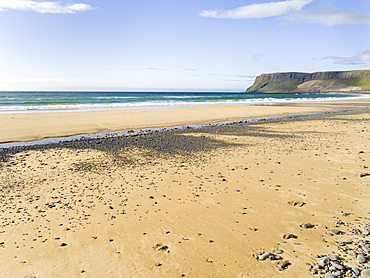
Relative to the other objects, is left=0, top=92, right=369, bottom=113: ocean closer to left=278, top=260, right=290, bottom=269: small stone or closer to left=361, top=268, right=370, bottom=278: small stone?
left=278, top=260, right=290, bottom=269: small stone

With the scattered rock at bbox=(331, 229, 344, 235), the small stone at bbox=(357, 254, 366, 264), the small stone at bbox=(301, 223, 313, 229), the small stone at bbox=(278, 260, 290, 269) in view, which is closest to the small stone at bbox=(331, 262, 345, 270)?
the small stone at bbox=(357, 254, 366, 264)

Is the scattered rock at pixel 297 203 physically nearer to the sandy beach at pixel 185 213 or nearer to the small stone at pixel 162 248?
the sandy beach at pixel 185 213

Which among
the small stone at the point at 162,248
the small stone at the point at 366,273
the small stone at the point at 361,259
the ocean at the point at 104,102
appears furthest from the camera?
the ocean at the point at 104,102

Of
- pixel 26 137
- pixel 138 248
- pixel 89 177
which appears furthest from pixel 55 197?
pixel 26 137

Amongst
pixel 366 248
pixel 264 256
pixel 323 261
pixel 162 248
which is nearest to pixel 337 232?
pixel 366 248

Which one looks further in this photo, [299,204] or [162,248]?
[299,204]

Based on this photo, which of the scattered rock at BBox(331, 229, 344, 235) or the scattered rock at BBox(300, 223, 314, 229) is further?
the scattered rock at BBox(300, 223, 314, 229)

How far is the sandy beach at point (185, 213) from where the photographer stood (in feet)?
14.8

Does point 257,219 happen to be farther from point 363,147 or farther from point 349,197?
point 363,147

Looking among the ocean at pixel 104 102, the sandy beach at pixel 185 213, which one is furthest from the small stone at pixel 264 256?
the ocean at pixel 104 102

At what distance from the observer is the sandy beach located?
451 cm

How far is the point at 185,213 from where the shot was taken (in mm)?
6414

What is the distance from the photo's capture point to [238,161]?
36.0 ft

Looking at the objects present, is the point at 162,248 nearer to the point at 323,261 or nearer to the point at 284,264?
the point at 284,264
